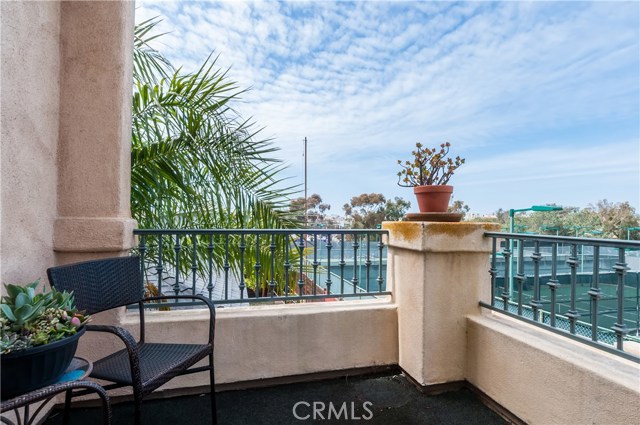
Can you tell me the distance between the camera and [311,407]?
203 centimetres

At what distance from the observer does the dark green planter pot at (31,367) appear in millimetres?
891

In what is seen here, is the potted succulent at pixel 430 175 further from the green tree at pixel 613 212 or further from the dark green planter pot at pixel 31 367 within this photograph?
the green tree at pixel 613 212

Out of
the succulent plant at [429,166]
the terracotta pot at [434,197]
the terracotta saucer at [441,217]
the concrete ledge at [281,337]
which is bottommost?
the concrete ledge at [281,337]

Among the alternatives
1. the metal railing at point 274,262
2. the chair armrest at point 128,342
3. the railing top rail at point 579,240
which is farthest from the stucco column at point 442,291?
the chair armrest at point 128,342

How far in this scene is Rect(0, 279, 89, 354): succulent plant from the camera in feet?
3.03

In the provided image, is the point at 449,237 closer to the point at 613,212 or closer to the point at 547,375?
the point at 547,375

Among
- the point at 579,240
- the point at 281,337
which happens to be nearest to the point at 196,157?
the point at 281,337

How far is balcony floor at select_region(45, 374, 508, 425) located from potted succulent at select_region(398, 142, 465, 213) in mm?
1268

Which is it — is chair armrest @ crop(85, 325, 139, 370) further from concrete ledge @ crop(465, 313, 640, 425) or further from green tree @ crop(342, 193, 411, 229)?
green tree @ crop(342, 193, 411, 229)

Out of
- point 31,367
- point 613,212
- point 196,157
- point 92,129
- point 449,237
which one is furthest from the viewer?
point 613,212

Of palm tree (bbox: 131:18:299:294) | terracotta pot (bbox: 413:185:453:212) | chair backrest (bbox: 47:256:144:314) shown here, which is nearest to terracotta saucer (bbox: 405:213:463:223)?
terracotta pot (bbox: 413:185:453:212)

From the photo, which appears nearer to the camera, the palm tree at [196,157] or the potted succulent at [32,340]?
the potted succulent at [32,340]

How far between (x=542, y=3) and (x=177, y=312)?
4852 millimetres

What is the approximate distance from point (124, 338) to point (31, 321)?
1.03ft
